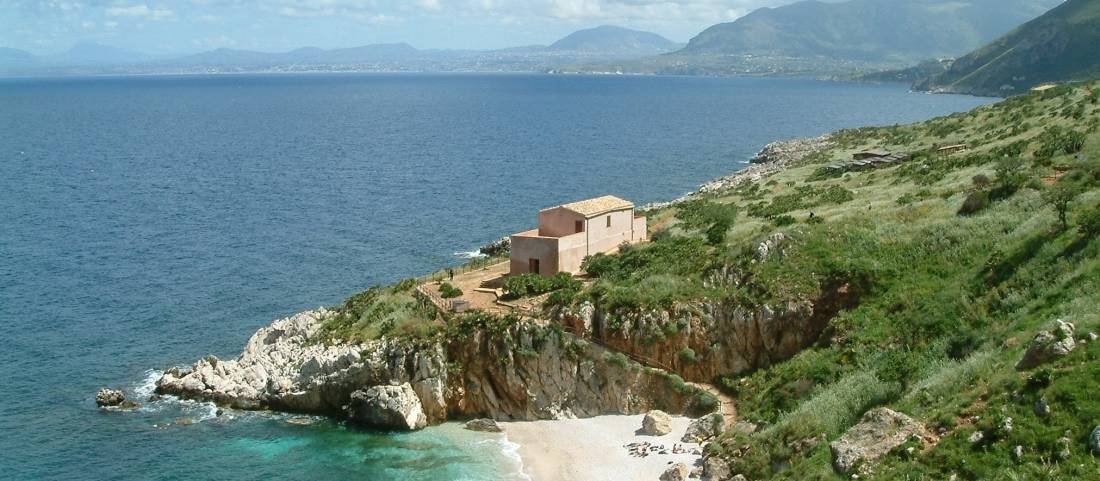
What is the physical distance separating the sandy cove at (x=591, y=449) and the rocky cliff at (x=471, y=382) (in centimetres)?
95

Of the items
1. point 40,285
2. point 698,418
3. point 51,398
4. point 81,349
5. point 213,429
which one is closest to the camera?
point 698,418

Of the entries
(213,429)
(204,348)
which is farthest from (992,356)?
(204,348)

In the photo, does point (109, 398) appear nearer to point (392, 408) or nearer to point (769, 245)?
point (392, 408)

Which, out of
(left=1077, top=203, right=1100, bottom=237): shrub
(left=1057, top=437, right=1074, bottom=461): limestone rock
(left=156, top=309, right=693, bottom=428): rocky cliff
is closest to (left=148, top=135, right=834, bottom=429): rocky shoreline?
(left=156, top=309, right=693, bottom=428): rocky cliff

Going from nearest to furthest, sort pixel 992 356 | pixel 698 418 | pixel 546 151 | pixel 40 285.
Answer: pixel 992 356 → pixel 698 418 → pixel 40 285 → pixel 546 151

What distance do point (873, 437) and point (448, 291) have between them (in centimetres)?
2493

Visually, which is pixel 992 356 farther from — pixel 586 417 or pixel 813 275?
pixel 586 417

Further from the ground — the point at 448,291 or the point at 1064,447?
the point at 1064,447

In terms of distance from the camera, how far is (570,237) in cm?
5028

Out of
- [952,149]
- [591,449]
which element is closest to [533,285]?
[591,449]

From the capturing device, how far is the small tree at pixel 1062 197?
3741cm

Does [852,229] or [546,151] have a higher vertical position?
[852,229]

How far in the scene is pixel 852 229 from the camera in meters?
45.0

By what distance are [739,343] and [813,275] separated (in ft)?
14.5
